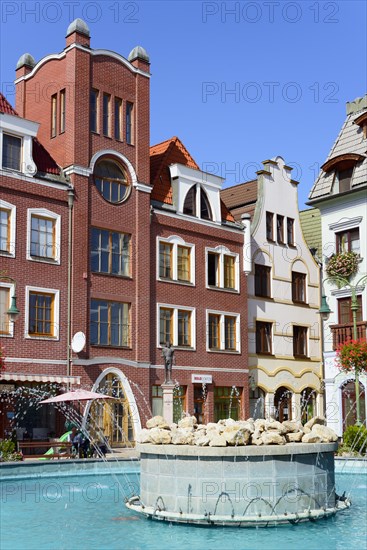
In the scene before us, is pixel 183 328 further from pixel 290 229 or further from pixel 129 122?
pixel 290 229

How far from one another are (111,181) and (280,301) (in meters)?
12.3

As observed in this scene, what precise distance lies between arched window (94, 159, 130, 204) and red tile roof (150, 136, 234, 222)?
79.6 inches

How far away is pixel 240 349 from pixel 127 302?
7.59 meters

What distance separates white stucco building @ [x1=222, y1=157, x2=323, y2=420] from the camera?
129 ft

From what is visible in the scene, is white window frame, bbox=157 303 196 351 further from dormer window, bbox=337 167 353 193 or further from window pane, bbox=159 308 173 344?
dormer window, bbox=337 167 353 193

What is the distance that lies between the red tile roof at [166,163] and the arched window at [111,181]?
202cm

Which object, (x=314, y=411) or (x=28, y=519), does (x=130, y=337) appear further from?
(x=28, y=519)

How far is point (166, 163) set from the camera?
37219 mm

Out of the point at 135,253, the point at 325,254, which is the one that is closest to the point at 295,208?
the point at 325,254

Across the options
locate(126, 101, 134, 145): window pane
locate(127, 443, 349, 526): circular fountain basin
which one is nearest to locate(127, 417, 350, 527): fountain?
locate(127, 443, 349, 526): circular fountain basin

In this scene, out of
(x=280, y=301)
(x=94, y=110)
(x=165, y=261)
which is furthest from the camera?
(x=280, y=301)

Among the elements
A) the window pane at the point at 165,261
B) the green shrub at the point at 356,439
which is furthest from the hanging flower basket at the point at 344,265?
the green shrub at the point at 356,439

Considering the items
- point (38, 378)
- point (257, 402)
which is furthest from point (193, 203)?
point (38, 378)

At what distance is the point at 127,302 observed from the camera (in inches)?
1303
